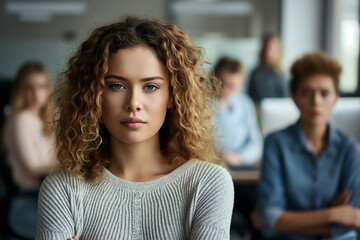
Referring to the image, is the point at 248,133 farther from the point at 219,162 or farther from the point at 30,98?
the point at 219,162

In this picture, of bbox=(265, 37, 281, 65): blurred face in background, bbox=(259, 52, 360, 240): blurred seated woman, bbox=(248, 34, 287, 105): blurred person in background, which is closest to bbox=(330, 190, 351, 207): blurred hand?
bbox=(259, 52, 360, 240): blurred seated woman

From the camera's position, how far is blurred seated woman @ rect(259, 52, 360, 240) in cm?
183

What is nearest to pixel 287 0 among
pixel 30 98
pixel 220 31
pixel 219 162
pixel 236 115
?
pixel 220 31

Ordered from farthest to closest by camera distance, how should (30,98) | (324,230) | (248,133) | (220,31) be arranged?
1. (220,31)
2. (248,133)
3. (30,98)
4. (324,230)

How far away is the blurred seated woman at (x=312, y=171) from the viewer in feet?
6.02

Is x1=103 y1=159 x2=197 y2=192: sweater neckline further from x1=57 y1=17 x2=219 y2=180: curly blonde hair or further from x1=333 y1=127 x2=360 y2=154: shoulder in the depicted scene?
x1=333 y1=127 x2=360 y2=154: shoulder

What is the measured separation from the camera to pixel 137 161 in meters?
1.11

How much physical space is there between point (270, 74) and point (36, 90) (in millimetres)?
2728

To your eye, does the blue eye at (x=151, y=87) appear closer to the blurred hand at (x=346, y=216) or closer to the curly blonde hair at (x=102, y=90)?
the curly blonde hair at (x=102, y=90)

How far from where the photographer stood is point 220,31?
619cm

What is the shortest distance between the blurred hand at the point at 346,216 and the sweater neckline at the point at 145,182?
2.95ft

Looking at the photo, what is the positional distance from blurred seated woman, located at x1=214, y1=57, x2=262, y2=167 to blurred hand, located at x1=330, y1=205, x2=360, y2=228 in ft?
4.79

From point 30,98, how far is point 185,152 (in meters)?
2.31

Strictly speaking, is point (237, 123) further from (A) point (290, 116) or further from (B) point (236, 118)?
(A) point (290, 116)
